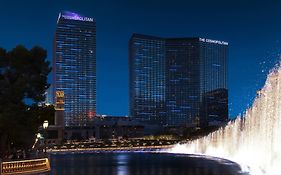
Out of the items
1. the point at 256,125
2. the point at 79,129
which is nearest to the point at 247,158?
the point at 256,125

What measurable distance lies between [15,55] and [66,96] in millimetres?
170802

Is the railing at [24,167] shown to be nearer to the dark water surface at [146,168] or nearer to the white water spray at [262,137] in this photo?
the dark water surface at [146,168]

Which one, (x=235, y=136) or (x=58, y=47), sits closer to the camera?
(x=235, y=136)

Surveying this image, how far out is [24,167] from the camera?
27688 mm

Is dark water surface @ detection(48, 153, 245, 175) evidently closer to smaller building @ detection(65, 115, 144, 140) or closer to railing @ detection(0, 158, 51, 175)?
railing @ detection(0, 158, 51, 175)

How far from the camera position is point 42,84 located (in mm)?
31266

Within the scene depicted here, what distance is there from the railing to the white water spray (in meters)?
13.1

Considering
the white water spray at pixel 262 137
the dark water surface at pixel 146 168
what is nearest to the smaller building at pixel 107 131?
the white water spray at pixel 262 137

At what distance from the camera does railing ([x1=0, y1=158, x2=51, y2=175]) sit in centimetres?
2544

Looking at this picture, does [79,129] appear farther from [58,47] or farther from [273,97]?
[273,97]

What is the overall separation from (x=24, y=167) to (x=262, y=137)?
21.6 metres

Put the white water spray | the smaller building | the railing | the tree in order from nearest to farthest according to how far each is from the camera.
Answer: the railing, the tree, the white water spray, the smaller building

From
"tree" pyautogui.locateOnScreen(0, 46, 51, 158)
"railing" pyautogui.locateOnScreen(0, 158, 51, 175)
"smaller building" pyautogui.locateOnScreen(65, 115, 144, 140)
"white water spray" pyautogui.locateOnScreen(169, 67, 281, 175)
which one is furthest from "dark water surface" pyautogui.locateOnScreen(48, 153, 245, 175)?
"smaller building" pyautogui.locateOnScreen(65, 115, 144, 140)

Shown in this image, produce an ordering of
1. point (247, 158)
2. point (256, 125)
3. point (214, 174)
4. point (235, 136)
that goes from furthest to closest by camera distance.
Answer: point (235, 136)
point (256, 125)
point (247, 158)
point (214, 174)
